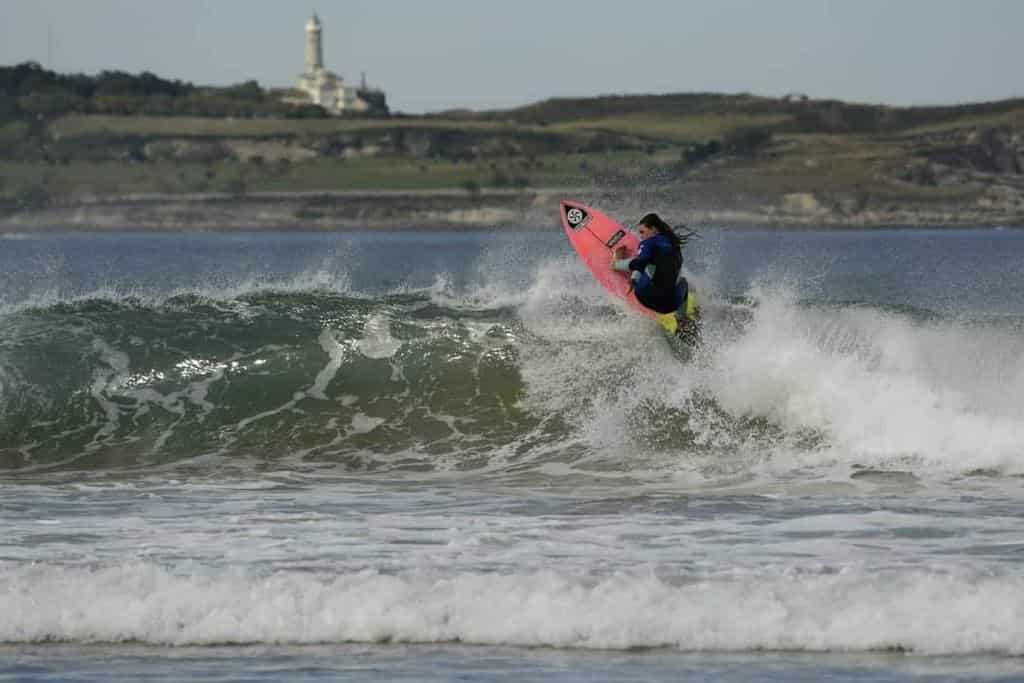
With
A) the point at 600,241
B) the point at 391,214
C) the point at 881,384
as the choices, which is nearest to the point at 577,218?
the point at 600,241

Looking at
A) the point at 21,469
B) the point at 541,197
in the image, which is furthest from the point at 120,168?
the point at 21,469

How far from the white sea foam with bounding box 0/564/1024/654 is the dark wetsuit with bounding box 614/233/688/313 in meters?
6.93

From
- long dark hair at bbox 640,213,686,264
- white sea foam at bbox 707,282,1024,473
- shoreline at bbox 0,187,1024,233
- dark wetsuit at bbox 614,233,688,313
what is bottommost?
shoreline at bbox 0,187,1024,233

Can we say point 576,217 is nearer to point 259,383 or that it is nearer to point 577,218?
point 577,218

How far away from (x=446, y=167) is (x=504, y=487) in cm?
Result: 15428

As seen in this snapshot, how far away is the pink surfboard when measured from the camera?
1847 centimetres

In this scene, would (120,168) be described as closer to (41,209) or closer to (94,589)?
(41,209)

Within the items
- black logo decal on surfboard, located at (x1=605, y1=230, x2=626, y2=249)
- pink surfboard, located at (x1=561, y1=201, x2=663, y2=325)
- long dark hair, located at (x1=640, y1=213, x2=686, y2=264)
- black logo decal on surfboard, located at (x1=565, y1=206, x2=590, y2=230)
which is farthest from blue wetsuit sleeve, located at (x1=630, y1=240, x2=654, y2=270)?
black logo decal on surfboard, located at (x1=565, y1=206, x2=590, y2=230)

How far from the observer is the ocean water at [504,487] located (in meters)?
8.85

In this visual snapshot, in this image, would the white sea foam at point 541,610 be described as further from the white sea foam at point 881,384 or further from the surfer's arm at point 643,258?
the surfer's arm at point 643,258

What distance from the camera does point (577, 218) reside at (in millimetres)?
19328

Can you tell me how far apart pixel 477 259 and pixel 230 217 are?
→ 82616mm

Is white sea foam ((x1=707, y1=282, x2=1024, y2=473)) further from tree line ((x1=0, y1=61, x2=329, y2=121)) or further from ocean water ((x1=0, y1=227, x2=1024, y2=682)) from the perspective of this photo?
tree line ((x1=0, y1=61, x2=329, y2=121))

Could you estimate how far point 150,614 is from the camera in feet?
30.1
